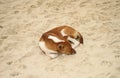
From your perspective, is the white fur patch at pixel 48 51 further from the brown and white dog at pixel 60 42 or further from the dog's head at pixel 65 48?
the dog's head at pixel 65 48

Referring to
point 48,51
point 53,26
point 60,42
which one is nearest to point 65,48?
point 60,42

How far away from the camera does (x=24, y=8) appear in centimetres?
430

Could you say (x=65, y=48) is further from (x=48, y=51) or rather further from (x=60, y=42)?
(x=48, y=51)

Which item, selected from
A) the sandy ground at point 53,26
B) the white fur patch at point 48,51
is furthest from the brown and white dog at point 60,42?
the sandy ground at point 53,26

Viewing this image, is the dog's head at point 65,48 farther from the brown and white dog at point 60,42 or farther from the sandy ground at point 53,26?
the sandy ground at point 53,26

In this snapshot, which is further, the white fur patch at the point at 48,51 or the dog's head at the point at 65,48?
the white fur patch at the point at 48,51

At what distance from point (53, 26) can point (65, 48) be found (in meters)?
0.91

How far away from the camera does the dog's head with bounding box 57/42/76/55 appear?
2861 millimetres

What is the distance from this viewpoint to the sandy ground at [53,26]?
288 cm

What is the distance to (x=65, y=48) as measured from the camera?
2891 millimetres

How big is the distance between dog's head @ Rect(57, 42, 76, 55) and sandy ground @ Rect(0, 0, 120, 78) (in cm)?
13

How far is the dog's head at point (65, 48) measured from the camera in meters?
2.86

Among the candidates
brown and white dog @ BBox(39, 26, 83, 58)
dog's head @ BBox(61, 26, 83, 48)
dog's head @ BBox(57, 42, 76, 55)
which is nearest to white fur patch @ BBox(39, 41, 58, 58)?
brown and white dog @ BBox(39, 26, 83, 58)

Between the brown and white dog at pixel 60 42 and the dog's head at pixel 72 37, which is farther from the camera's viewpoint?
the dog's head at pixel 72 37
